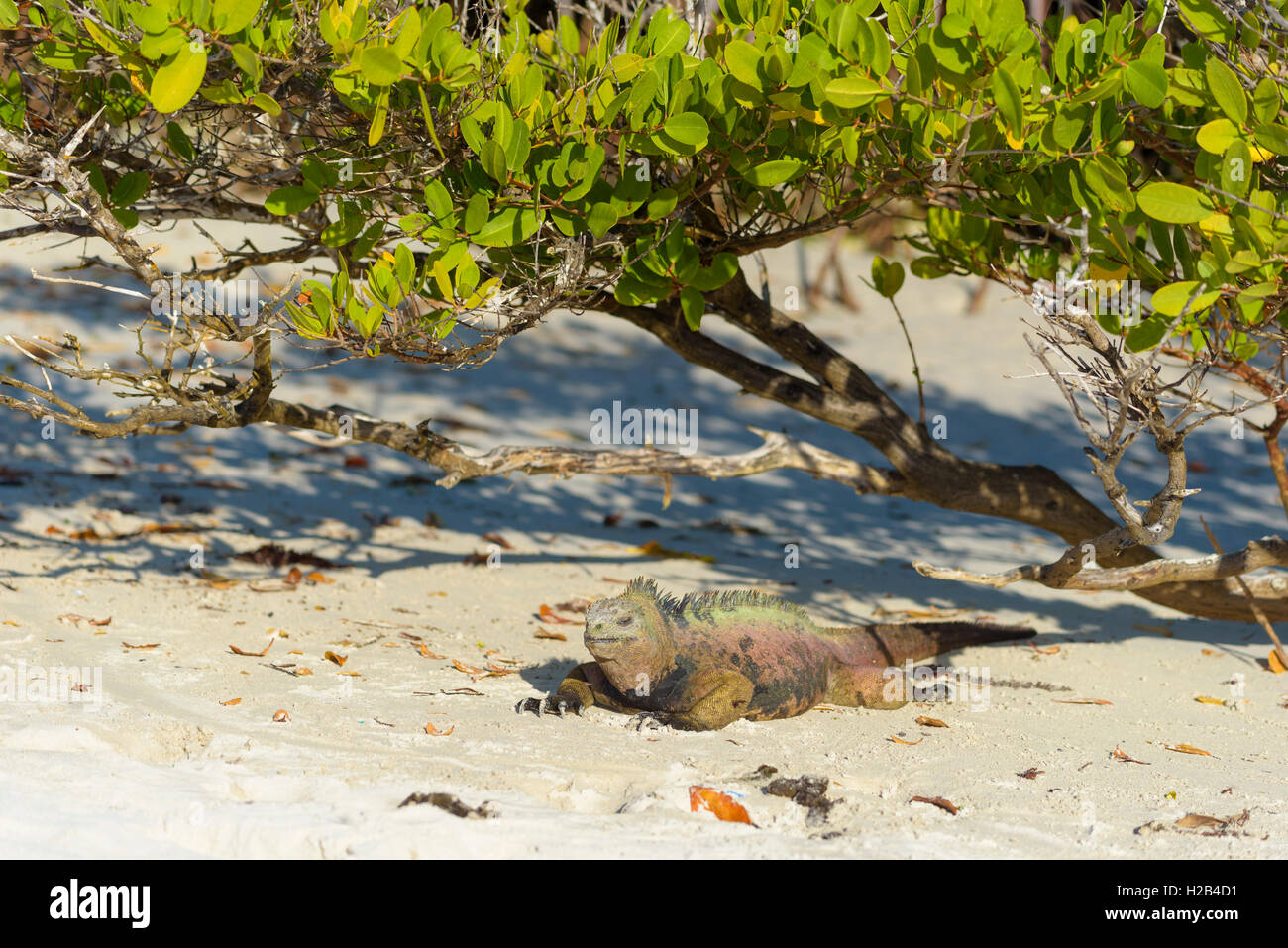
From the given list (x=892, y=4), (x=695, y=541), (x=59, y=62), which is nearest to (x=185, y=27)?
(x=59, y=62)

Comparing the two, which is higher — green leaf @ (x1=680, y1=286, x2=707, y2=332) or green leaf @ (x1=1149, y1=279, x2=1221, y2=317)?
green leaf @ (x1=680, y1=286, x2=707, y2=332)

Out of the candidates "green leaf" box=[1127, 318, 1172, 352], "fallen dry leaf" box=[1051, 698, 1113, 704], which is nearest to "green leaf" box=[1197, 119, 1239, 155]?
"green leaf" box=[1127, 318, 1172, 352]

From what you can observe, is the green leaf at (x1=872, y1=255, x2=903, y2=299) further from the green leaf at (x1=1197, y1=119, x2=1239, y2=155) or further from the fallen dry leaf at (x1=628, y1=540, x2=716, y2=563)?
the fallen dry leaf at (x1=628, y1=540, x2=716, y2=563)

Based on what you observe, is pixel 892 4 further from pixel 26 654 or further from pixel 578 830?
pixel 26 654

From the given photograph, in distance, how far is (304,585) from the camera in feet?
18.6

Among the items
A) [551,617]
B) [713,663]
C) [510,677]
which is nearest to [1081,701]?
[713,663]

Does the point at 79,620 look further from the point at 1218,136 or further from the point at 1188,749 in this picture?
the point at 1218,136

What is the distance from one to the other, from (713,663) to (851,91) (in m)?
1.99

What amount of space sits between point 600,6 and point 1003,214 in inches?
80.6

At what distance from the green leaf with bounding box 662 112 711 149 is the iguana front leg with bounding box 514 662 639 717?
1863 mm

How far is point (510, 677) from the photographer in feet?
14.6

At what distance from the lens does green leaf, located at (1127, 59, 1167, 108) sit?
312 centimetres

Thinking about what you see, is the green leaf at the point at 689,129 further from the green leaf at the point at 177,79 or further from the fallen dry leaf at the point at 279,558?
the fallen dry leaf at the point at 279,558

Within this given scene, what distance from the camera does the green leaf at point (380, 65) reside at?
3.04 m
